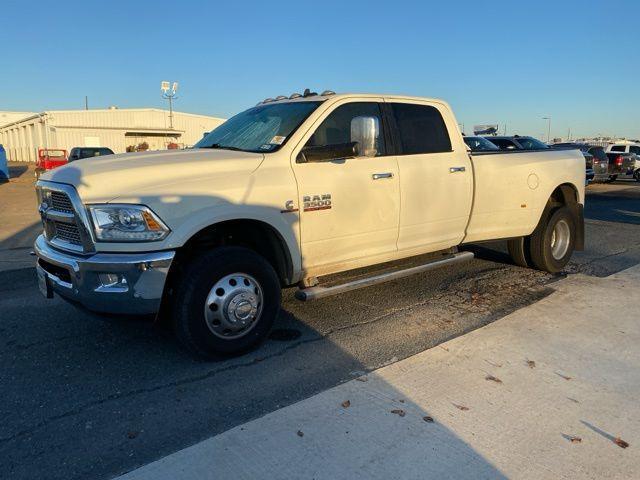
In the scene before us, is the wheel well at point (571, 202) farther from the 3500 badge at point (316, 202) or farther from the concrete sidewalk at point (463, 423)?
the 3500 badge at point (316, 202)

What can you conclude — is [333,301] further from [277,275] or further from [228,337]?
[228,337]

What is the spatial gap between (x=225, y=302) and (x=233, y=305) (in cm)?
7

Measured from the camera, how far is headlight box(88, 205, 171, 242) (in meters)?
3.50

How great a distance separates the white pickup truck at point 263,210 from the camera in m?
3.55

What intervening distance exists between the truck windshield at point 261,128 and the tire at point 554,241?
3.48 m

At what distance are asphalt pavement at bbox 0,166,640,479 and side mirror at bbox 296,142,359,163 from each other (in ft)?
4.92

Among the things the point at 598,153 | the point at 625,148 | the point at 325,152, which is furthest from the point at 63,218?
the point at 625,148

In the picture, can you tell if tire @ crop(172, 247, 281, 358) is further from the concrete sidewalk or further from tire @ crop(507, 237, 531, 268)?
tire @ crop(507, 237, 531, 268)

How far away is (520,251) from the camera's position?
6691mm

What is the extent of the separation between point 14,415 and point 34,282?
346 centimetres

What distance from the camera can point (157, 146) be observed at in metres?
56.5

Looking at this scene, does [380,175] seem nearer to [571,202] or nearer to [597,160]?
[571,202]

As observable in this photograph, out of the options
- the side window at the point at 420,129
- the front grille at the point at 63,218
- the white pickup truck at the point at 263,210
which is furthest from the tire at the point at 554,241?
the front grille at the point at 63,218

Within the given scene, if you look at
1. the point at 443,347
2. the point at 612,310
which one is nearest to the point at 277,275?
the point at 443,347
